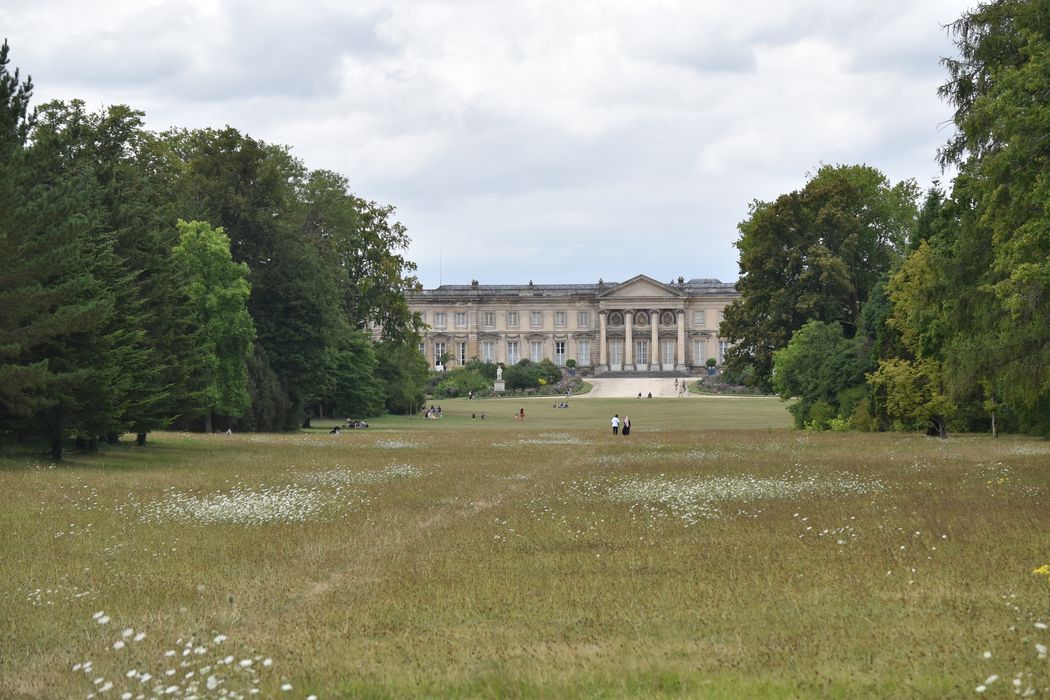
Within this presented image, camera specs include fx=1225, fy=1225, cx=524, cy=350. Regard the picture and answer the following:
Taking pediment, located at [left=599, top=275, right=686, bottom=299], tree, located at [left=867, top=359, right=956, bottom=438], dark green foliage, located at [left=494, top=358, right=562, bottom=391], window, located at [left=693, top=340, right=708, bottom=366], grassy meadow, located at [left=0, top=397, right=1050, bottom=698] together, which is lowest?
grassy meadow, located at [left=0, top=397, right=1050, bottom=698]

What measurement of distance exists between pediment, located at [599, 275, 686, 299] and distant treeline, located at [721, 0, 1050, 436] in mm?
65056

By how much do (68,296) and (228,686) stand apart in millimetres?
18808

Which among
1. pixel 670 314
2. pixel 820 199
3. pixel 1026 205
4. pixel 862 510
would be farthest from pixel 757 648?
pixel 670 314

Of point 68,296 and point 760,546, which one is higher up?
point 68,296

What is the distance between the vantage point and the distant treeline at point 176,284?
2431cm

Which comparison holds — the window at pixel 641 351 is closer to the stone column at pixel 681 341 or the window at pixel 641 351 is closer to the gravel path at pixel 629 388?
the stone column at pixel 681 341

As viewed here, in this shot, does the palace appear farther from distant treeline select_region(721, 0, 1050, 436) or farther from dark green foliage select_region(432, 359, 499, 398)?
distant treeline select_region(721, 0, 1050, 436)

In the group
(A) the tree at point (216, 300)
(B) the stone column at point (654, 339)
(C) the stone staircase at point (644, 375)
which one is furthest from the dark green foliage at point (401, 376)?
(B) the stone column at point (654, 339)

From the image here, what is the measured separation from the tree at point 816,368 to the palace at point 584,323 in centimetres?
8345

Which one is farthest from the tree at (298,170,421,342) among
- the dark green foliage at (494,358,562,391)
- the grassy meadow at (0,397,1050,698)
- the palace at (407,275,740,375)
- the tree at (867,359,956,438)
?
the palace at (407,275,740,375)

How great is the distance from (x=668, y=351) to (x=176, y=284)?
10490 centimetres

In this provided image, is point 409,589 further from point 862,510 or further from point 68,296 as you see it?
point 68,296

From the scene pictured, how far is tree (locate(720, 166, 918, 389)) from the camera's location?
5400 cm

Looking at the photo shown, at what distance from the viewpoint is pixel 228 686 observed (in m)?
7.60
